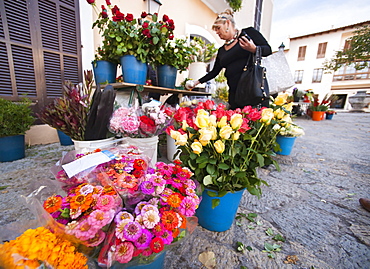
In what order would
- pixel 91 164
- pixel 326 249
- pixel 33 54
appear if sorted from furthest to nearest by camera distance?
pixel 33 54, pixel 326 249, pixel 91 164

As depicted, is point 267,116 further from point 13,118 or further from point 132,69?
point 13,118

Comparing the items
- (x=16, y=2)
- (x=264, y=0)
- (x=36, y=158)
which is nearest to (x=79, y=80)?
(x=16, y=2)

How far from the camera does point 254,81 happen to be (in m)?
1.61

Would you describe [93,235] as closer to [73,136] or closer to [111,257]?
[111,257]

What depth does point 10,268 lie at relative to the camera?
32 cm

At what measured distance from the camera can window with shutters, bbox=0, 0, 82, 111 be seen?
208 cm

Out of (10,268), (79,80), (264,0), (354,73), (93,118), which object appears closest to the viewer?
(10,268)

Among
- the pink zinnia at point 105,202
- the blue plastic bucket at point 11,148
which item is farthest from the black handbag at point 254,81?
the blue plastic bucket at point 11,148

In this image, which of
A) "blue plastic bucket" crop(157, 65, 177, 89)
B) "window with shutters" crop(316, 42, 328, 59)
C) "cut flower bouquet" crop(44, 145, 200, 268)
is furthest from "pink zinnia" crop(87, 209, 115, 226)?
"window with shutters" crop(316, 42, 328, 59)

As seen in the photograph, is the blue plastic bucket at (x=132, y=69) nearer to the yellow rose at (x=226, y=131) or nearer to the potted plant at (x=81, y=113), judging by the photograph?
the potted plant at (x=81, y=113)

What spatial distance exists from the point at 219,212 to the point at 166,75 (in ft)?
5.76

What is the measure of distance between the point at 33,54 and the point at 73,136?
1967 mm

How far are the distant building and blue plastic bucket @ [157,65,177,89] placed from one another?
23232 millimetres

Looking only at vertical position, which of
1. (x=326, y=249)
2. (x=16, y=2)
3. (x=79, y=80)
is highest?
(x=16, y=2)
